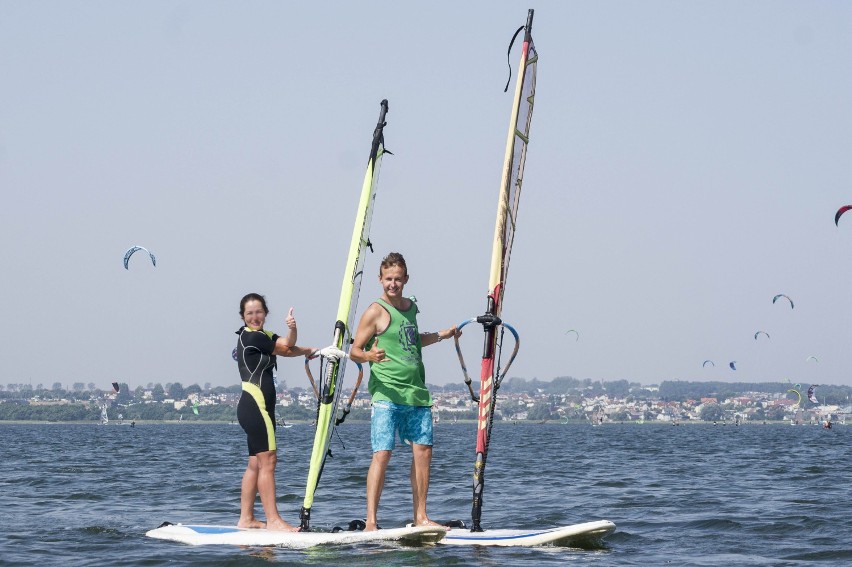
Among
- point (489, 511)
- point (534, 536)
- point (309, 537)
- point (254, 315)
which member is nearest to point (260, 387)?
point (254, 315)

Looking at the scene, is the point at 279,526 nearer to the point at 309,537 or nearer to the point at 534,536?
the point at 309,537

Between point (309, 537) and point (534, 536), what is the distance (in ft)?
5.85

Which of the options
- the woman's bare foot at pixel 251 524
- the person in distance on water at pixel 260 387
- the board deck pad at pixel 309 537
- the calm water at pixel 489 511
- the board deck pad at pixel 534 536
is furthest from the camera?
the woman's bare foot at pixel 251 524

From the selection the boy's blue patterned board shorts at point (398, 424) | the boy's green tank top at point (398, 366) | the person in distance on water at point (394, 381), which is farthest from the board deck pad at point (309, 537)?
the boy's green tank top at point (398, 366)

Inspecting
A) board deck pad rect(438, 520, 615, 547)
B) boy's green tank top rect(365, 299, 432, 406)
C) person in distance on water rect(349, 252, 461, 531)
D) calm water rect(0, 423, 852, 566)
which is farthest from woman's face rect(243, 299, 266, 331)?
board deck pad rect(438, 520, 615, 547)

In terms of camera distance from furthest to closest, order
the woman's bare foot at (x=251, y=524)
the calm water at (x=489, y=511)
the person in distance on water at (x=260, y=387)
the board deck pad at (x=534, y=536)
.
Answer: the woman's bare foot at (x=251, y=524) → the person in distance on water at (x=260, y=387) → the board deck pad at (x=534, y=536) → the calm water at (x=489, y=511)

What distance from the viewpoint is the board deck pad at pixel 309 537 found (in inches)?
359

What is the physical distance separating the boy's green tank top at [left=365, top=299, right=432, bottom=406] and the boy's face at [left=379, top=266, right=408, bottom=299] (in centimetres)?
11

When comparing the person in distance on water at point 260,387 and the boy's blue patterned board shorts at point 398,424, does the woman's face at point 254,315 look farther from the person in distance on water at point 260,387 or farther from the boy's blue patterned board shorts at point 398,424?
the boy's blue patterned board shorts at point 398,424

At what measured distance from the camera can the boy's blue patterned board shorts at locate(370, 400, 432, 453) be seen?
30.2ft

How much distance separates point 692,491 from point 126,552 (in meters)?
8.91

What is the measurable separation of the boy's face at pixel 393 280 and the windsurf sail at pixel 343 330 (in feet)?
1.79

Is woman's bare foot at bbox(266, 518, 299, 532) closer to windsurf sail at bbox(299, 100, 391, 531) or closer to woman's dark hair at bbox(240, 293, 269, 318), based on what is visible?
windsurf sail at bbox(299, 100, 391, 531)

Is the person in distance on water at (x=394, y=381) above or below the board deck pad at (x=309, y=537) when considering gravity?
above
